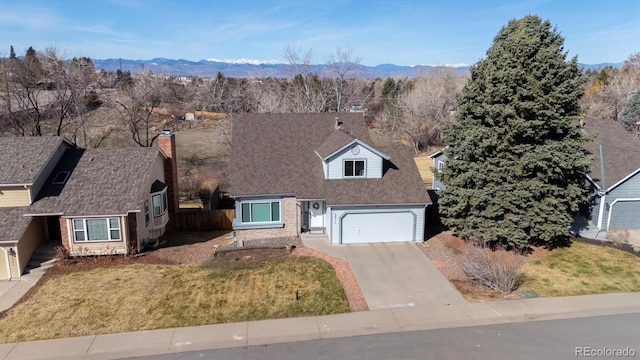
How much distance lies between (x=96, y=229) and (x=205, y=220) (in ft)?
21.9

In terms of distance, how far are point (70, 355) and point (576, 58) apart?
24045mm

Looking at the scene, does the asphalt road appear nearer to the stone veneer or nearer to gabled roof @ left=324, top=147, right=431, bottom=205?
gabled roof @ left=324, top=147, right=431, bottom=205

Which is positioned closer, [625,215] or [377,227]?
[377,227]

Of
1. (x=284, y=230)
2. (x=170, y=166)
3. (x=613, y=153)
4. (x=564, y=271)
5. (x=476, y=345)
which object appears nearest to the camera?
(x=476, y=345)

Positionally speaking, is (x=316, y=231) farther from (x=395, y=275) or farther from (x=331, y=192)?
(x=395, y=275)

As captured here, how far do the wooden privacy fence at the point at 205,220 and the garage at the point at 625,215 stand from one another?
2190 cm

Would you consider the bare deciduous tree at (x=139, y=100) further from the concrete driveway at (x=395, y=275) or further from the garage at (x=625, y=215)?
the garage at (x=625, y=215)

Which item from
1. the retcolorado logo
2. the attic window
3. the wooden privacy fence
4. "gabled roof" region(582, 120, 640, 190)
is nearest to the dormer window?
the wooden privacy fence

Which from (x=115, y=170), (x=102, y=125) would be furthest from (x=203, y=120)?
(x=115, y=170)

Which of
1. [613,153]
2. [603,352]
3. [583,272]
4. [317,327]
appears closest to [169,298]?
[317,327]

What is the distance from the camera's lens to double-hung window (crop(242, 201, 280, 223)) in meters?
23.1

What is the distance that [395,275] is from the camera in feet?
61.5

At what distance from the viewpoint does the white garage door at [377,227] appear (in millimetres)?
22547

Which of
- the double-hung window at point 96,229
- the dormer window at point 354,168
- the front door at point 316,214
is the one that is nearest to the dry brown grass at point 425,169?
the dormer window at point 354,168
